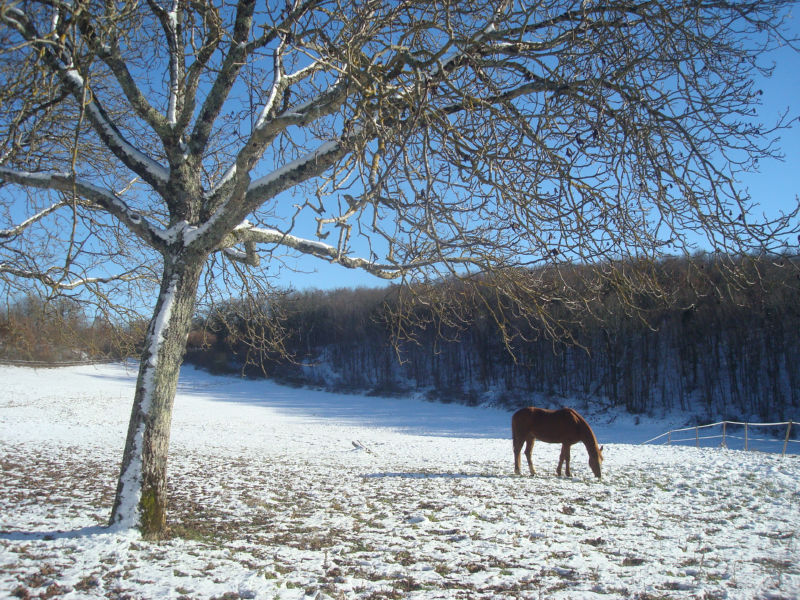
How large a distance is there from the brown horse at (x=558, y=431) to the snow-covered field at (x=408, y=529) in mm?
420

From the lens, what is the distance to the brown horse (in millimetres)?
8125

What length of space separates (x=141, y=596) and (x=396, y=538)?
2.21 meters

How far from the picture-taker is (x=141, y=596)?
3125 millimetres

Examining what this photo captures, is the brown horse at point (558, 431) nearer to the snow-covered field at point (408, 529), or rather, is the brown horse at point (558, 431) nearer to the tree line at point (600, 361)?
the snow-covered field at point (408, 529)

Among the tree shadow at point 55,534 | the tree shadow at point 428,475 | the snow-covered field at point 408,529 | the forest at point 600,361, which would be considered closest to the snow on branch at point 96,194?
the tree shadow at point 55,534

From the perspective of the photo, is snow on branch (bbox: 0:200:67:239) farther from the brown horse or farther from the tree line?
the tree line

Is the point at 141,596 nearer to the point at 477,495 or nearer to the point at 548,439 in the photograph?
the point at 477,495

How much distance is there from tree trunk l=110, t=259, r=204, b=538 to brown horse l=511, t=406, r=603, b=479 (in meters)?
6.12

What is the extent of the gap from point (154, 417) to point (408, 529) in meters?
2.71

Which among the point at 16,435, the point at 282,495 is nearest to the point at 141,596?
the point at 282,495

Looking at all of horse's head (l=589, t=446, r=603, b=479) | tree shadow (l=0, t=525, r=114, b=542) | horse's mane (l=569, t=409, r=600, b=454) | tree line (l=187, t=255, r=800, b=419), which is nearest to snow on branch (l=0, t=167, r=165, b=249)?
tree shadow (l=0, t=525, r=114, b=542)

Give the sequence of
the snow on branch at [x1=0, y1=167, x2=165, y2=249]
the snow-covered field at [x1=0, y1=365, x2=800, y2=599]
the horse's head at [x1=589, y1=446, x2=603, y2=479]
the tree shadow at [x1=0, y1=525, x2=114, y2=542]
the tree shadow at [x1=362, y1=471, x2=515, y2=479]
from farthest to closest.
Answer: the tree shadow at [x1=362, y1=471, x2=515, y2=479] < the horse's head at [x1=589, y1=446, x2=603, y2=479] < the snow on branch at [x1=0, y1=167, x2=165, y2=249] < the tree shadow at [x1=0, y1=525, x2=114, y2=542] < the snow-covered field at [x1=0, y1=365, x2=800, y2=599]

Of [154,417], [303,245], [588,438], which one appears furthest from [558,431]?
[154,417]

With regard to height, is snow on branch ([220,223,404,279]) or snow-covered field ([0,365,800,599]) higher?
snow on branch ([220,223,404,279])
